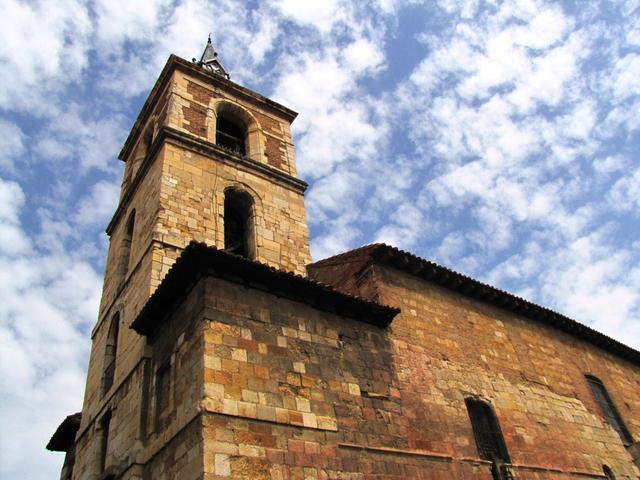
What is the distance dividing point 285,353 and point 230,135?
841 centimetres

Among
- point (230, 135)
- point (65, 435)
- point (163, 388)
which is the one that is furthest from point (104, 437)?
point (230, 135)

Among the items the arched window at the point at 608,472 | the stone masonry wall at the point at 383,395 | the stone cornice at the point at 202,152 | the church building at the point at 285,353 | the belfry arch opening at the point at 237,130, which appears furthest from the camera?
the belfry arch opening at the point at 237,130

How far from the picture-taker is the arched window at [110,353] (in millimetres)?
10570

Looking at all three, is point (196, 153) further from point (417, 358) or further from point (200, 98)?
point (417, 358)

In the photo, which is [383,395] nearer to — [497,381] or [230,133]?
[497,381]

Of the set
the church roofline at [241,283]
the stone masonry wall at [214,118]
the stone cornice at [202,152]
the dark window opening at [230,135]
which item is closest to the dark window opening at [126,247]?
the stone cornice at [202,152]

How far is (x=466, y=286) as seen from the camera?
11844mm

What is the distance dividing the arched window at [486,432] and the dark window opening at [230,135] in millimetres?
8111

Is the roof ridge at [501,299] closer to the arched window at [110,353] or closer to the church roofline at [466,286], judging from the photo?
the church roofline at [466,286]

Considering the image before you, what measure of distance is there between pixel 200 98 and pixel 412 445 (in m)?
10.1

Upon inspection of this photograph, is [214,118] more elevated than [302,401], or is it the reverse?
[214,118]

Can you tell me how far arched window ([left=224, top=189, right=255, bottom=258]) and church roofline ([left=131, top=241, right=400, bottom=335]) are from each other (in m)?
3.15

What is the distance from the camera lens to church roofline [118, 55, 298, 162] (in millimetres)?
14734

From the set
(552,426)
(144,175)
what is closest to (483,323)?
(552,426)
